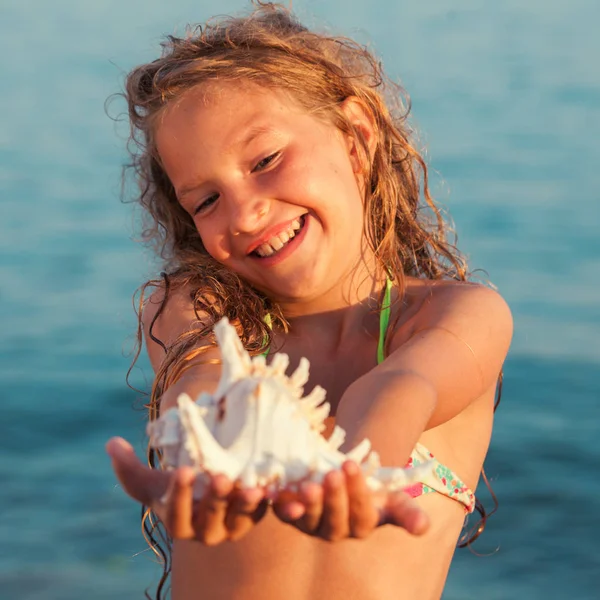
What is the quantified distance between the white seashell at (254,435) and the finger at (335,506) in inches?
1.2

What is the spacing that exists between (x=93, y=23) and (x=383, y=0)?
345 centimetres

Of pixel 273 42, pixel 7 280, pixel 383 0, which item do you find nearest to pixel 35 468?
pixel 7 280

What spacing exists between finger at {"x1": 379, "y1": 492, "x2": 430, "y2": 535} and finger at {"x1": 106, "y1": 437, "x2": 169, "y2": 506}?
15.2 inches

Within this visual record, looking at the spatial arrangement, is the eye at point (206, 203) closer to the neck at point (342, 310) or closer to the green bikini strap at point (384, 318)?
the neck at point (342, 310)

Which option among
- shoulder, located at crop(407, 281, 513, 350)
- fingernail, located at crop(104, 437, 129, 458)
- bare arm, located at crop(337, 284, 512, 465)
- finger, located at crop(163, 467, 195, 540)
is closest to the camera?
finger, located at crop(163, 467, 195, 540)

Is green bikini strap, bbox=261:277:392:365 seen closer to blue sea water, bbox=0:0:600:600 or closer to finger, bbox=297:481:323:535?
blue sea water, bbox=0:0:600:600

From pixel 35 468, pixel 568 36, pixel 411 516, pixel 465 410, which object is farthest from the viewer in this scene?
pixel 568 36

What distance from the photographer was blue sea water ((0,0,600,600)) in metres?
5.21

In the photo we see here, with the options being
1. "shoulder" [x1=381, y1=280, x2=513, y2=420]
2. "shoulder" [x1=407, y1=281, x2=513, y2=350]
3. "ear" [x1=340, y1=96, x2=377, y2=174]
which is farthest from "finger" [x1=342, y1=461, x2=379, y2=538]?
"ear" [x1=340, y1=96, x2=377, y2=174]

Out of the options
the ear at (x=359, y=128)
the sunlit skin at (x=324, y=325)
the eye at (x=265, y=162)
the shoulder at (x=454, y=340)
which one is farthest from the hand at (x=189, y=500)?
the ear at (x=359, y=128)

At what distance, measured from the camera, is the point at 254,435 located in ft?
6.32

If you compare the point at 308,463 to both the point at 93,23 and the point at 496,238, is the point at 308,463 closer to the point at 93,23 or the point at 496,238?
the point at 496,238

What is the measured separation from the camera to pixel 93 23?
1298 cm

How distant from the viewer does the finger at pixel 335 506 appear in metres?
1.90
